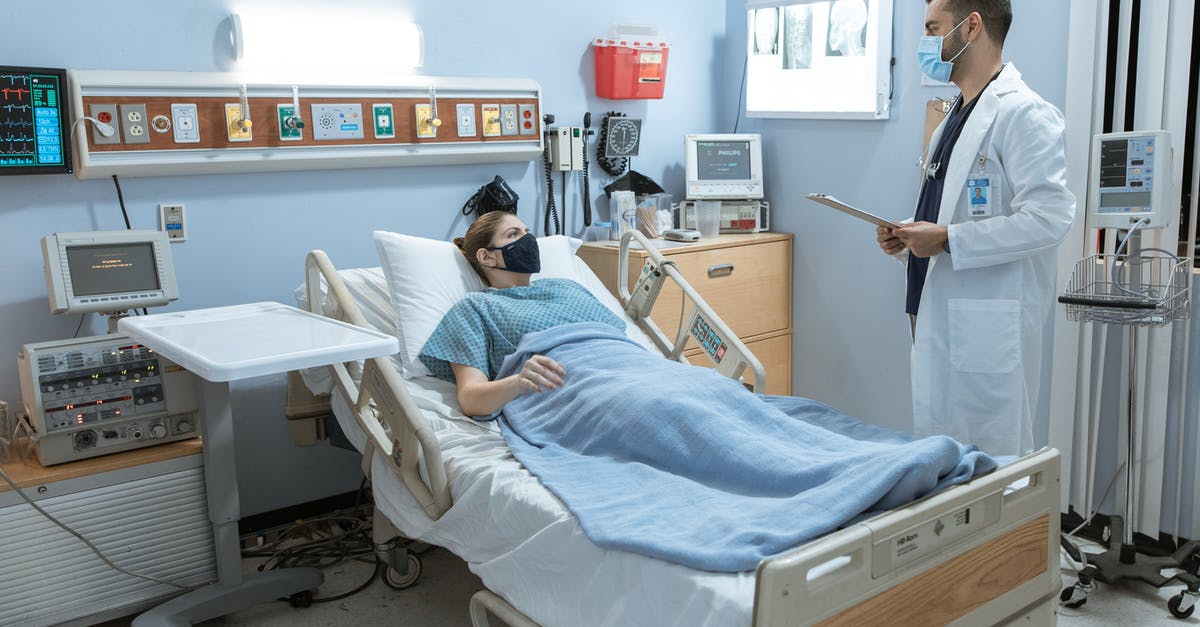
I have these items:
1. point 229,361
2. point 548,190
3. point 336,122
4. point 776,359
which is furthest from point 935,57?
point 229,361

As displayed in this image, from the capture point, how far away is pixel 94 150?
274 cm

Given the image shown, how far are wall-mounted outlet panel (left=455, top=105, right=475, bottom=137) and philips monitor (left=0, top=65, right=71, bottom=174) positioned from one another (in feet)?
3.91

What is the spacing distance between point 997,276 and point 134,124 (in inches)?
93.2

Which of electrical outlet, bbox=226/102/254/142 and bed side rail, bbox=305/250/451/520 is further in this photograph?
electrical outlet, bbox=226/102/254/142

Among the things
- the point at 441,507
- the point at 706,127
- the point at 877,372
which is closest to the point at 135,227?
the point at 441,507

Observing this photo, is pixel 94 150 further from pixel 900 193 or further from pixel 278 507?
pixel 900 193

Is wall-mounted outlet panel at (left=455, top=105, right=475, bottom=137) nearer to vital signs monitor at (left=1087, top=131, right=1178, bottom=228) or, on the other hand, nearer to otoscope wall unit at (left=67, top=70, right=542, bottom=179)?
otoscope wall unit at (left=67, top=70, right=542, bottom=179)

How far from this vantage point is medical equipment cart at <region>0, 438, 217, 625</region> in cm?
239

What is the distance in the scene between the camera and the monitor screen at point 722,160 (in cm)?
396

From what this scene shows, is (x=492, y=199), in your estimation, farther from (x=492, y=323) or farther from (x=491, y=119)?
(x=492, y=323)

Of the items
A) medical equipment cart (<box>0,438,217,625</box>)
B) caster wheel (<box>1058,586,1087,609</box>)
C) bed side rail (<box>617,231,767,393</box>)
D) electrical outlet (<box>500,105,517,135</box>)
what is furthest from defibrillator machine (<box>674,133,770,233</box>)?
medical equipment cart (<box>0,438,217,625</box>)

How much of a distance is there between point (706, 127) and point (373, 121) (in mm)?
1570

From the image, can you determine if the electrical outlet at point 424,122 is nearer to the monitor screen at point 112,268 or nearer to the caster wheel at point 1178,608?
the monitor screen at point 112,268

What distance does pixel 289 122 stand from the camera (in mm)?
3035
